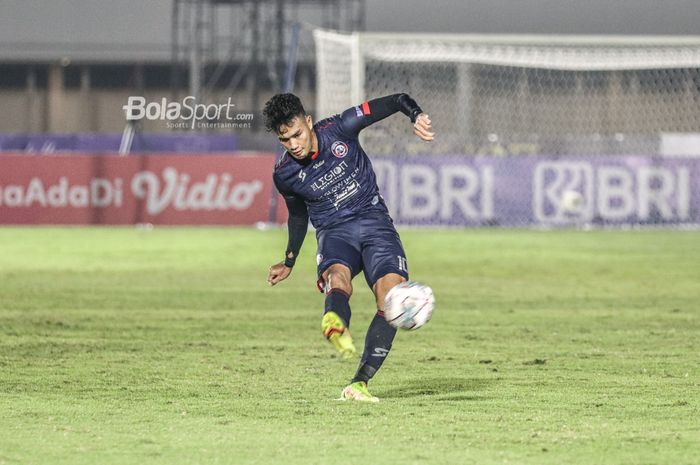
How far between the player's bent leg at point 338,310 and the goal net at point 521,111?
19835 millimetres

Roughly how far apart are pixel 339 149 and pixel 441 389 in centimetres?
175

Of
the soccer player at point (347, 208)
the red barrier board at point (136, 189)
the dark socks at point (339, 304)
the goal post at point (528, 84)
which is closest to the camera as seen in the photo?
the dark socks at point (339, 304)

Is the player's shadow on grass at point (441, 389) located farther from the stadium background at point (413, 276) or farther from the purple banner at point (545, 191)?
the purple banner at point (545, 191)

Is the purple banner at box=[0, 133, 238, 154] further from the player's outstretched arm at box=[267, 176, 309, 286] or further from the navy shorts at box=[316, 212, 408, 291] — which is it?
the navy shorts at box=[316, 212, 408, 291]

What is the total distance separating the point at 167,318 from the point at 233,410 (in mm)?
6429

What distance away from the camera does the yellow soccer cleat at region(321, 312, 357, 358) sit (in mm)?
8562

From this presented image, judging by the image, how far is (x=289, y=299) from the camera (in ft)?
57.9

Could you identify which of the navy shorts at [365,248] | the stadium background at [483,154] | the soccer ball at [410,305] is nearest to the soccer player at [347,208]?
the navy shorts at [365,248]

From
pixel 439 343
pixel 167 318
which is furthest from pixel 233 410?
pixel 167 318

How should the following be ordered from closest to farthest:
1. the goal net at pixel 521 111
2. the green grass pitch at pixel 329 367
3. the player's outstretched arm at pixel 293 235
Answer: the green grass pitch at pixel 329 367, the player's outstretched arm at pixel 293 235, the goal net at pixel 521 111

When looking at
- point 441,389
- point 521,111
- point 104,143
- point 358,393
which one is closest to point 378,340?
point 358,393

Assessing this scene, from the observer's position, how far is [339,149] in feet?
31.5

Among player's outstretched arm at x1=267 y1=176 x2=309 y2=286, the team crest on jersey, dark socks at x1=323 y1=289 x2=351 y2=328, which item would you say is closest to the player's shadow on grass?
dark socks at x1=323 y1=289 x2=351 y2=328

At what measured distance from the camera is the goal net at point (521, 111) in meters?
30.5
